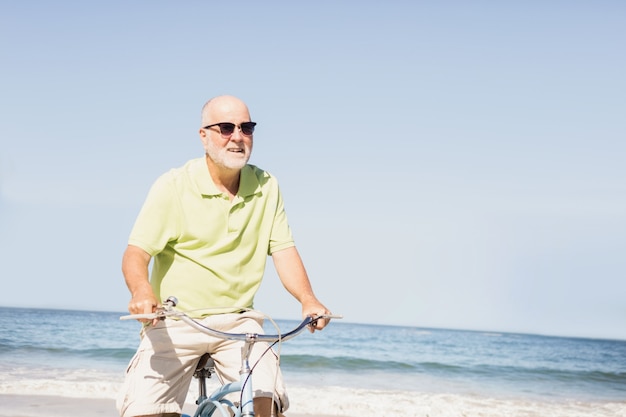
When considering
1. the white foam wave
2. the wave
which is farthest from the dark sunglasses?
the wave

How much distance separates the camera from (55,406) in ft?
27.4

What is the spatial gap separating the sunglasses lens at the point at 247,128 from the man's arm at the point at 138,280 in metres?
0.66

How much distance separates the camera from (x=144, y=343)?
322cm

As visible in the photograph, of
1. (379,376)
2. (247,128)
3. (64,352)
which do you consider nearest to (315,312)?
(247,128)

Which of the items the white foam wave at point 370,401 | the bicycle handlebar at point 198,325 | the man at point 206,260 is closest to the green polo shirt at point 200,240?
the man at point 206,260

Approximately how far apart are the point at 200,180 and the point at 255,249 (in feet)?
1.25

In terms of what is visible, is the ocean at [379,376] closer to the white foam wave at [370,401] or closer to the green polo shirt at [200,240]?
the white foam wave at [370,401]

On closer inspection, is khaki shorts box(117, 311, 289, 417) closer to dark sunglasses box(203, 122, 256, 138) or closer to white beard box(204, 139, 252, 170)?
white beard box(204, 139, 252, 170)

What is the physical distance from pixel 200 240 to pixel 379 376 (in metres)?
13.5

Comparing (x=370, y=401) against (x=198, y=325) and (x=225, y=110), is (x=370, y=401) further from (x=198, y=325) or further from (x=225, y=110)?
(x=198, y=325)

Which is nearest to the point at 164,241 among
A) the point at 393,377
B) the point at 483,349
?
the point at 393,377

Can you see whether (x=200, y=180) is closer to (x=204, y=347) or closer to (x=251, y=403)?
(x=204, y=347)

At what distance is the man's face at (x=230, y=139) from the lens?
10.8ft

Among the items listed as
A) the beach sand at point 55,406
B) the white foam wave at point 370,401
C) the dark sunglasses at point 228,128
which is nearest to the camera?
the dark sunglasses at point 228,128
